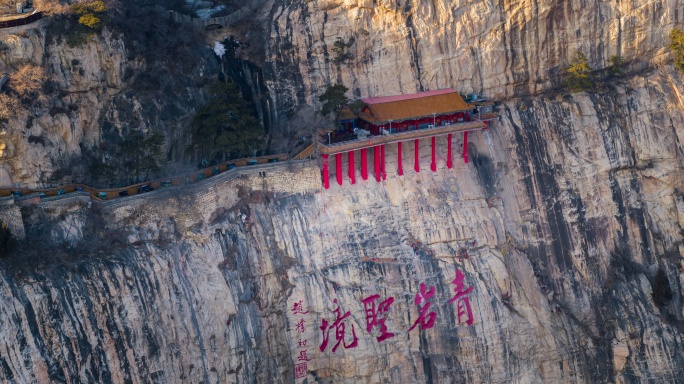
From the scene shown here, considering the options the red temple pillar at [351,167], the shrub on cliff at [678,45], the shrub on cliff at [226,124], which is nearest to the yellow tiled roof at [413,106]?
the red temple pillar at [351,167]

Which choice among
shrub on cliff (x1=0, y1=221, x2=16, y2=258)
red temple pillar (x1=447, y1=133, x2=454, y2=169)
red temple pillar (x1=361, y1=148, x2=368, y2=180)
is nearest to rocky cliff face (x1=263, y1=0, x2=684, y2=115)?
red temple pillar (x1=447, y1=133, x2=454, y2=169)

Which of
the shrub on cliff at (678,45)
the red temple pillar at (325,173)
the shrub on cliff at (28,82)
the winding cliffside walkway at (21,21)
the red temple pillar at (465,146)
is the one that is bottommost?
the red temple pillar at (325,173)

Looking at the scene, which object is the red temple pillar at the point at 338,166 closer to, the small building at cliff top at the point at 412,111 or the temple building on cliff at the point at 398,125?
the temple building on cliff at the point at 398,125

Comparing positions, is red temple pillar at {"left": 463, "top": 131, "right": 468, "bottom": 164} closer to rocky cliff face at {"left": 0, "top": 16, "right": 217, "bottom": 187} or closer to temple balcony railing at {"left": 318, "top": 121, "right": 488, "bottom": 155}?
temple balcony railing at {"left": 318, "top": 121, "right": 488, "bottom": 155}

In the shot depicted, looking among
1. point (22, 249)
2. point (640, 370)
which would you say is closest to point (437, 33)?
point (640, 370)

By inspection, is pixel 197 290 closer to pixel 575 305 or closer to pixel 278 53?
pixel 278 53

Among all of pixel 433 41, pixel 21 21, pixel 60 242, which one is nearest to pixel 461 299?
pixel 433 41

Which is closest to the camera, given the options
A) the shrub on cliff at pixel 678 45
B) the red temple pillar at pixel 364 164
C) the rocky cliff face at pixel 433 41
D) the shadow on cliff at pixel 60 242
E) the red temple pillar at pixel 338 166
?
the shadow on cliff at pixel 60 242
